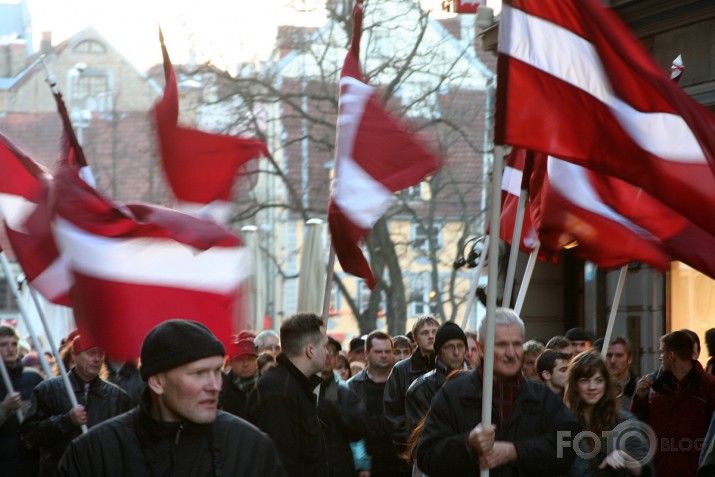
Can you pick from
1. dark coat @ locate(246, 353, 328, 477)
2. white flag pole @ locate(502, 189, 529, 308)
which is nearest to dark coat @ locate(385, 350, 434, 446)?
white flag pole @ locate(502, 189, 529, 308)

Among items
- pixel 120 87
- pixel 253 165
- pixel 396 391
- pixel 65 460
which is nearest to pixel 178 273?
pixel 396 391

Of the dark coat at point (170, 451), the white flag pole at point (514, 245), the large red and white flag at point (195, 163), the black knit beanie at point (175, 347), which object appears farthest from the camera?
the large red and white flag at point (195, 163)

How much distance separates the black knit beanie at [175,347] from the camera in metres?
5.16

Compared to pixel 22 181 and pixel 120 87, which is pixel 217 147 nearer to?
pixel 22 181

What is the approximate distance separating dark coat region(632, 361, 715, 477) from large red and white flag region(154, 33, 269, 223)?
3.53 meters

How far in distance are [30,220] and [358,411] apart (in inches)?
119

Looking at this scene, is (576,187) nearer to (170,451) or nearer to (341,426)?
(341,426)

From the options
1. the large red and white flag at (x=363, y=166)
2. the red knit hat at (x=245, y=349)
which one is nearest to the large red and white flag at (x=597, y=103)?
the large red and white flag at (x=363, y=166)

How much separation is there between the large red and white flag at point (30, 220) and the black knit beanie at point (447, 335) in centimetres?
269

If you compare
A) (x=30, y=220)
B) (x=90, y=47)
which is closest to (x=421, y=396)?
(x=30, y=220)

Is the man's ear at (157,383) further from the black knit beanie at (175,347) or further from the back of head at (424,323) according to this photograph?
the back of head at (424,323)

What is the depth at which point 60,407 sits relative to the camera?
33.4 ft

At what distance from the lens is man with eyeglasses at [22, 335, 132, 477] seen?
398 inches

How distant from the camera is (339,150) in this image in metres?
10.3
